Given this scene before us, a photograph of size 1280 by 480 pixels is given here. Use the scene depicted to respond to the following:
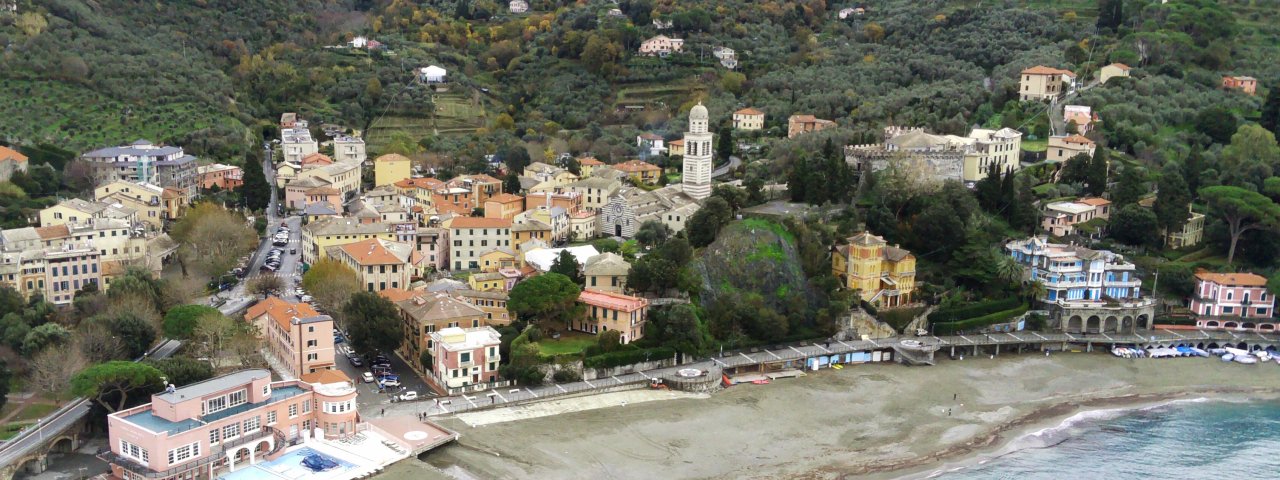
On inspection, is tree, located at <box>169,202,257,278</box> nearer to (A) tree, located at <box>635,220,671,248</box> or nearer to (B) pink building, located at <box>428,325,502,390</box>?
(B) pink building, located at <box>428,325,502,390</box>

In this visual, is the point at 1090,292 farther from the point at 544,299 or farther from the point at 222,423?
the point at 222,423

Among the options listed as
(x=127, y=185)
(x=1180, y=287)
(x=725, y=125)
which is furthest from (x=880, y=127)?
(x=127, y=185)

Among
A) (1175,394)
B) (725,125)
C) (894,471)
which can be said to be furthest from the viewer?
(725,125)

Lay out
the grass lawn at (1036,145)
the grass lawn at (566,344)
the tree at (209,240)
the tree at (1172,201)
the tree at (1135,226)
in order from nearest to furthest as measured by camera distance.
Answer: the grass lawn at (566,344) < the tree at (209,240) < the tree at (1135,226) < the tree at (1172,201) < the grass lawn at (1036,145)

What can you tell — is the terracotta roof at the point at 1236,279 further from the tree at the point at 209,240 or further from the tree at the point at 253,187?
the tree at the point at 253,187

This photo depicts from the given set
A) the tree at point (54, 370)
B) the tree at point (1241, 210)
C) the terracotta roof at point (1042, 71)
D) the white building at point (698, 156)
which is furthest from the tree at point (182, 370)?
the terracotta roof at point (1042, 71)

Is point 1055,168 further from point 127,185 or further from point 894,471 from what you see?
point 127,185

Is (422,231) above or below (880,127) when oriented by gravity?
below
